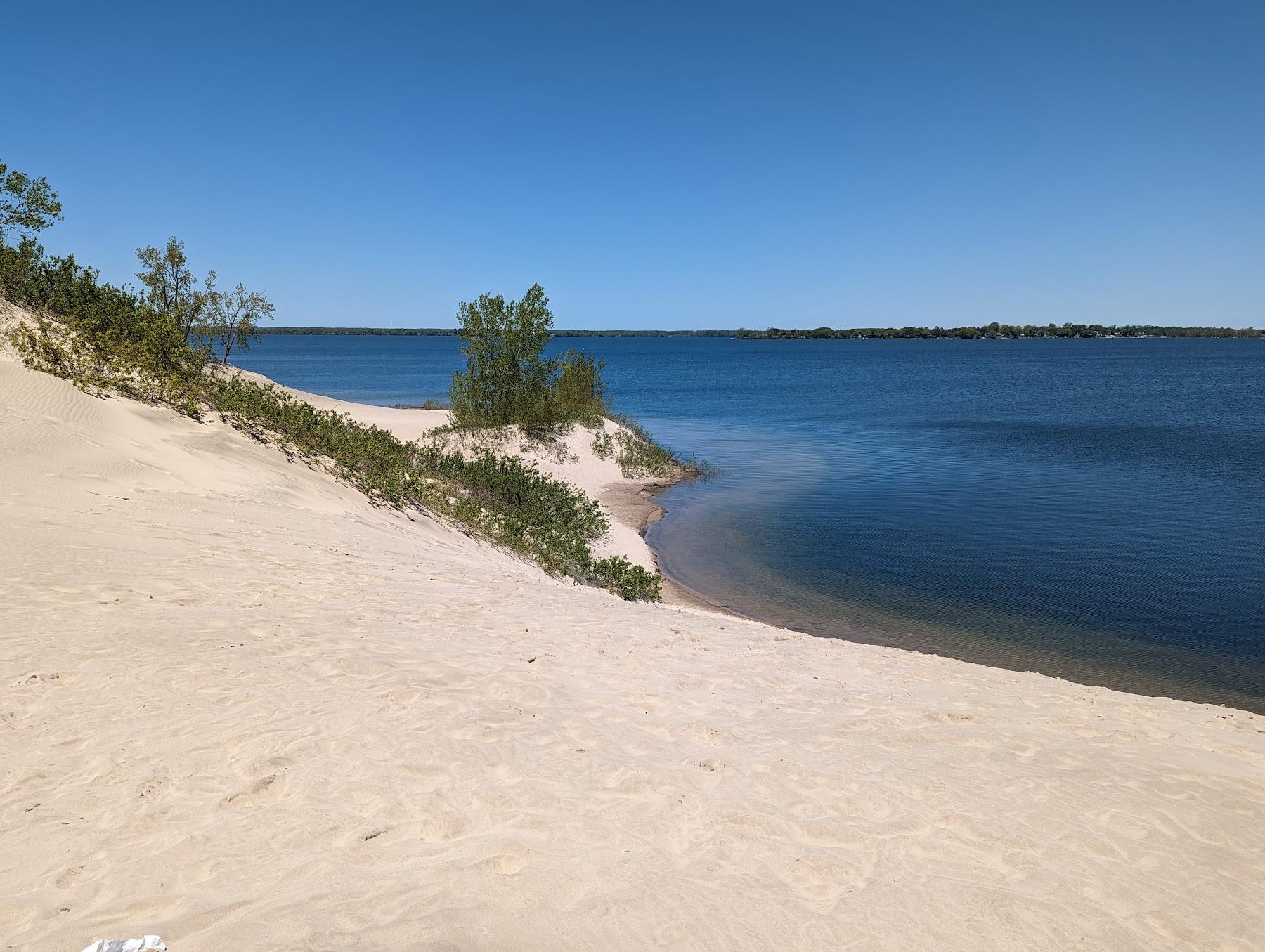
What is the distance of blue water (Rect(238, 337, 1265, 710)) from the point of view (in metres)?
13.3

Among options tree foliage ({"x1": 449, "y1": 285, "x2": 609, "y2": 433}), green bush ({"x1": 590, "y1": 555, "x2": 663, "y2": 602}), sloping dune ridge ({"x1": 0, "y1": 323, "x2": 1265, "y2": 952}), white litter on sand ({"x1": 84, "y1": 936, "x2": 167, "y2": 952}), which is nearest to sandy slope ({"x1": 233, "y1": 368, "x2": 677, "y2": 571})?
tree foliage ({"x1": 449, "y1": 285, "x2": 609, "y2": 433})

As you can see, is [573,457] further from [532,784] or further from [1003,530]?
[532,784]

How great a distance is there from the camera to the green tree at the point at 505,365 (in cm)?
2744

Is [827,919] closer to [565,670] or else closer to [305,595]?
[565,670]

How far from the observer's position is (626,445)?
30.4m

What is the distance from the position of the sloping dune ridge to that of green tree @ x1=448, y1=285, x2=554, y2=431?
18911 millimetres

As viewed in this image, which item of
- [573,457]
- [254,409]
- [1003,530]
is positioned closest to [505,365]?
[573,457]

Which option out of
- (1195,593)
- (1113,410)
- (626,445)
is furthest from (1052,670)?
(1113,410)

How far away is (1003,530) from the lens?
2072cm

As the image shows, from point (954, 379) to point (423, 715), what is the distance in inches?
3482

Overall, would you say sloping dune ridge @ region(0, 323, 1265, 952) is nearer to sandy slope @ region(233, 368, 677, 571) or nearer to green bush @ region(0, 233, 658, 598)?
green bush @ region(0, 233, 658, 598)

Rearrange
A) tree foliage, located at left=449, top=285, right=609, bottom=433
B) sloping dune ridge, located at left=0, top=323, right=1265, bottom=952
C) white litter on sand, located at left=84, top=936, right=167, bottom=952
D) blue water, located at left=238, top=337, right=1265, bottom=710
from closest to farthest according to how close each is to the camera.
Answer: white litter on sand, located at left=84, top=936, right=167, bottom=952 → sloping dune ridge, located at left=0, top=323, right=1265, bottom=952 → blue water, located at left=238, top=337, right=1265, bottom=710 → tree foliage, located at left=449, top=285, right=609, bottom=433

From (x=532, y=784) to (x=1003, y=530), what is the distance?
19578 mm

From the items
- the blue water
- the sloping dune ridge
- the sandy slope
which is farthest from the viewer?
the sandy slope
